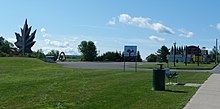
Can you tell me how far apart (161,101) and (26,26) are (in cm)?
8218

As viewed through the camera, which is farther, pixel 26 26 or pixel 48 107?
pixel 26 26

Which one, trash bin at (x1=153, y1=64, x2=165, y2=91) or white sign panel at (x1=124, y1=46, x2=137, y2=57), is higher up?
white sign panel at (x1=124, y1=46, x2=137, y2=57)

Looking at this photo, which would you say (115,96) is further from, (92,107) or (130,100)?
(92,107)

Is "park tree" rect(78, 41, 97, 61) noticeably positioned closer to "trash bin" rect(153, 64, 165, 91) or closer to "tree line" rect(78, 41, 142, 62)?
"tree line" rect(78, 41, 142, 62)

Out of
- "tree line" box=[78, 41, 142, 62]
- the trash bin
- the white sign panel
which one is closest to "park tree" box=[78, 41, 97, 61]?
"tree line" box=[78, 41, 142, 62]

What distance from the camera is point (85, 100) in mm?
12070

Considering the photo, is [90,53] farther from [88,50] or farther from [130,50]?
[130,50]

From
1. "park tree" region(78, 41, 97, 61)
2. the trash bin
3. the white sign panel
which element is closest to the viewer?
the trash bin

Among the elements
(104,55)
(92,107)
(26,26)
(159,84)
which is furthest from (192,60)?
(92,107)

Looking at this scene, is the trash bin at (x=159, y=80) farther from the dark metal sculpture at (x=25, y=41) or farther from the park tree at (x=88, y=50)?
the park tree at (x=88, y=50)

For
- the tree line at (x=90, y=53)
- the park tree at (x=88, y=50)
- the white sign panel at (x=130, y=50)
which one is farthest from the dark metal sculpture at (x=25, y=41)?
the white sign panel at (x=130, y=50)

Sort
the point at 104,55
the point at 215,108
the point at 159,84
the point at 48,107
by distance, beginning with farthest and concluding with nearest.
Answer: the point at 104,55
the point at 159,84
the point at 215,108
the point at 48,107

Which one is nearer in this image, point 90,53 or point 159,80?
point 159,80

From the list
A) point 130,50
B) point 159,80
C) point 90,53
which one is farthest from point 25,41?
point 159,80
